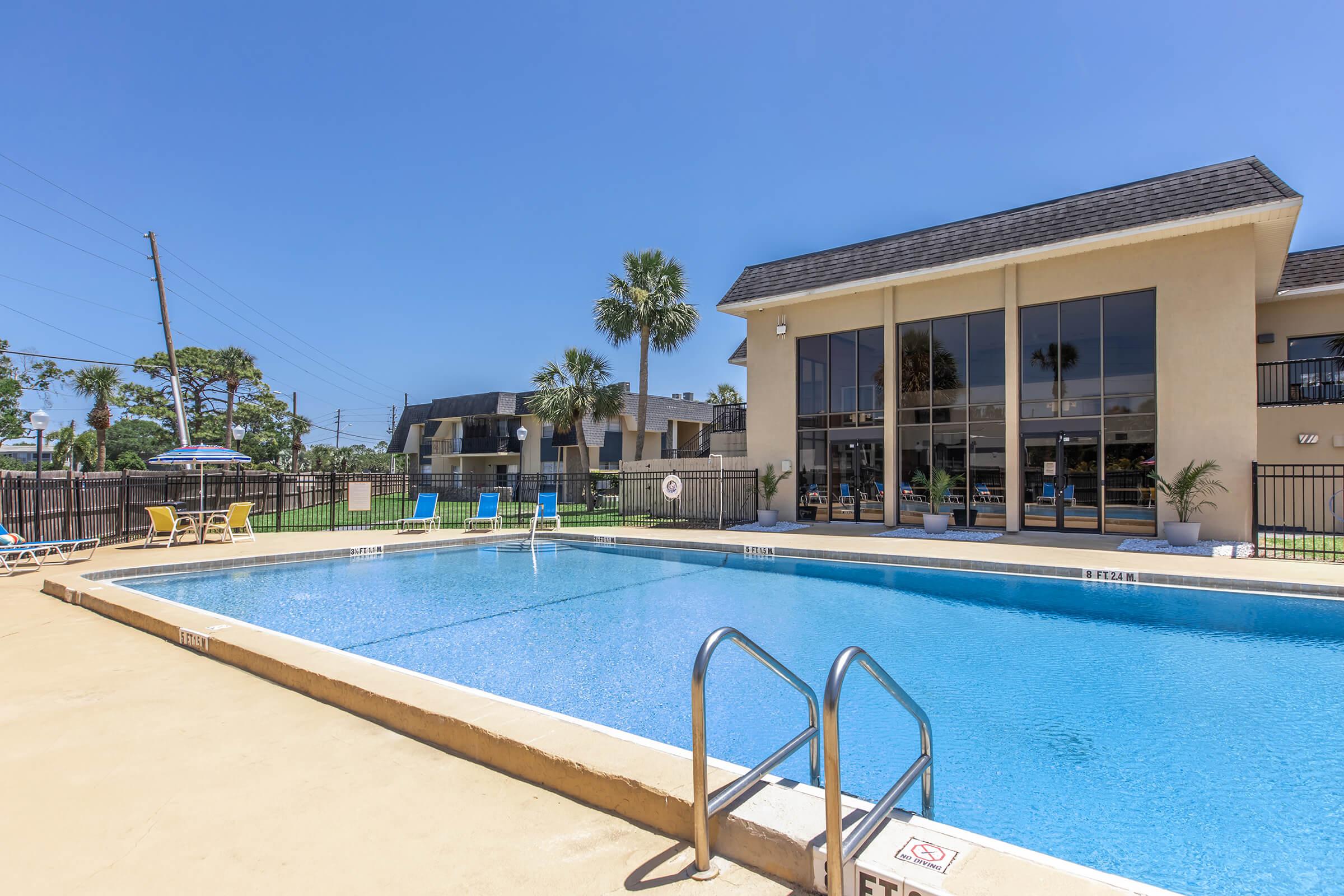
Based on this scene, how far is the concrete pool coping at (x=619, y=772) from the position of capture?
1917 millimetres

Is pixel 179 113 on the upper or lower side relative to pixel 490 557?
upper

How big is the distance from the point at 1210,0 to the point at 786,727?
14196mm

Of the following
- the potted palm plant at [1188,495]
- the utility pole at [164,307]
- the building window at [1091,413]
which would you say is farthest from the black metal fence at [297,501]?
the potted palm plant at [1188,495]

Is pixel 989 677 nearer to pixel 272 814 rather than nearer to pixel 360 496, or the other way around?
pixel 272 814

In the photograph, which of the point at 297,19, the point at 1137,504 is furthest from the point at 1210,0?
the point at 297,19

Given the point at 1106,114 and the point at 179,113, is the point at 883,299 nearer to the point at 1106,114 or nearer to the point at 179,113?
the point at 1106,114

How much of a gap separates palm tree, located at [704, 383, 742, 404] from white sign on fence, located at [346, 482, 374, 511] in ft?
70.0

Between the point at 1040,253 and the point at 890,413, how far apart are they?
4564 millimetres

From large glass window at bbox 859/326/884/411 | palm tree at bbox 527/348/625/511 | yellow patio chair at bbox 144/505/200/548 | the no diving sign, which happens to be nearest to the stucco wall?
large glass window at bbox 859/326/884/411

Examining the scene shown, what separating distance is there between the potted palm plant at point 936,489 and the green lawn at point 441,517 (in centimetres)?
736

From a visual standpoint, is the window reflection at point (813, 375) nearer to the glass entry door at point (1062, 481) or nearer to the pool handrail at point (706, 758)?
the glass entry door at point (1062, 481)

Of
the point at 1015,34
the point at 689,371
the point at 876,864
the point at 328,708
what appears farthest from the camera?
the point at 689,371

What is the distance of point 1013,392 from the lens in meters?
13.6

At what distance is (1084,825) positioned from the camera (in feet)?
10.2
